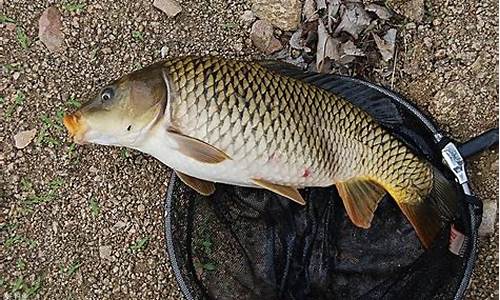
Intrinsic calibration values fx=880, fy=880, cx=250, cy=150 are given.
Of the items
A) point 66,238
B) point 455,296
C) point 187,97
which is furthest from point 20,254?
point 455,296

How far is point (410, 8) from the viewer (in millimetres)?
1990

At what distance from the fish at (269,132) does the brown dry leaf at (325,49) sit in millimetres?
165

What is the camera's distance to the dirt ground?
1.98 metres

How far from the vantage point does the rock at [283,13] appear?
6.62ft

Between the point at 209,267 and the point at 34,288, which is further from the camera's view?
the point at 34,288

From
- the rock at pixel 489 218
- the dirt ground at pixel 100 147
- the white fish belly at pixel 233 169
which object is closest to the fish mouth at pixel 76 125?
the white fish belly at pixel 233 169

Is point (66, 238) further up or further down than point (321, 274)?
further down

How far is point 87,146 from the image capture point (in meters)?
2.05

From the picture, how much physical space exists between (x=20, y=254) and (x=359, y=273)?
78cm

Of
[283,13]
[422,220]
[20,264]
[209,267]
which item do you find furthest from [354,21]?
[20,264]

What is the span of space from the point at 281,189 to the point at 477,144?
440mm

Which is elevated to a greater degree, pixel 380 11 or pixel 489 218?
pixel 380 11

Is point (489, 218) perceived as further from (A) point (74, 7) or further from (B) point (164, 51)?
(A) point (74, 7)

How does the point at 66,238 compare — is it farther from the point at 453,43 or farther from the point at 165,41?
the point at 453,43
